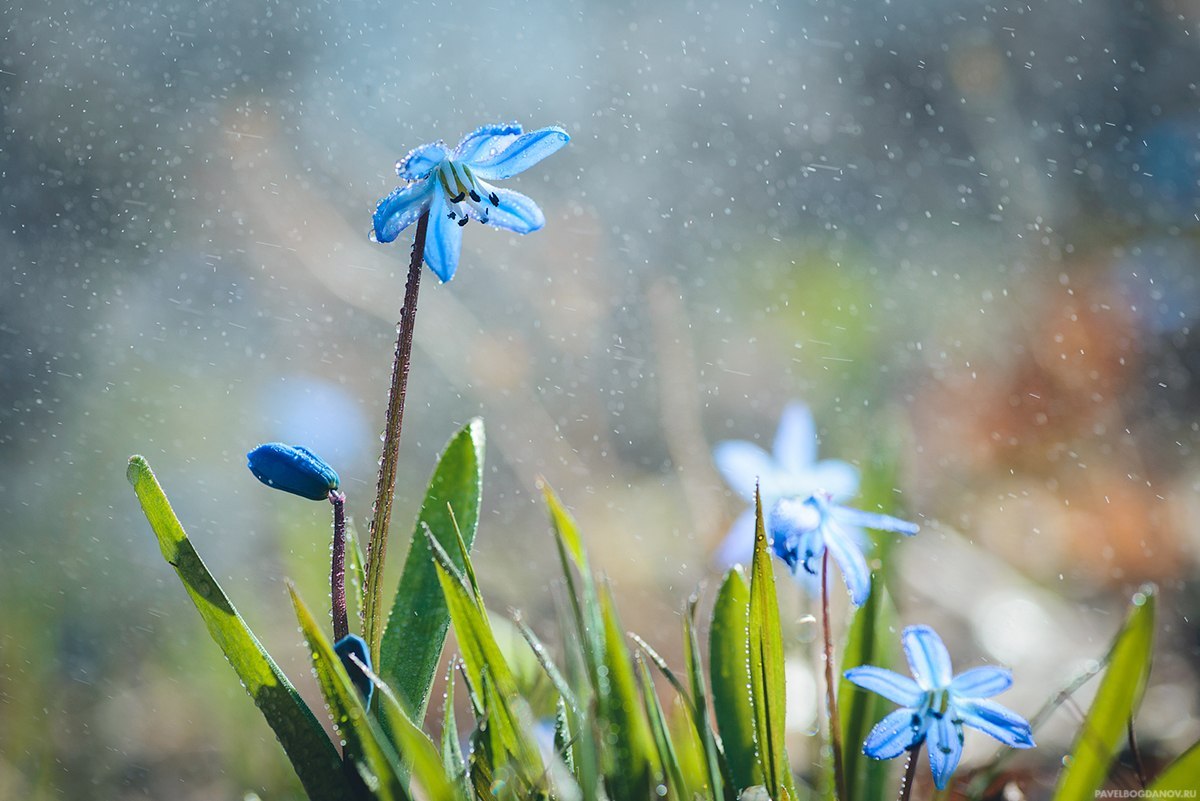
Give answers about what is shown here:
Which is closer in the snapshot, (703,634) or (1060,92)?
(703,634)

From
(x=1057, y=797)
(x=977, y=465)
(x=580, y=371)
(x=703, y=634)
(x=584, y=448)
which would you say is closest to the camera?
(x=1057, y=797)

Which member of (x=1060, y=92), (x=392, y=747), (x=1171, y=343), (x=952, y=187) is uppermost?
(x=1060, y=92)

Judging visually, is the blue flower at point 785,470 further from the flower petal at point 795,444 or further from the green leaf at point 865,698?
the green leaf at point 865,698

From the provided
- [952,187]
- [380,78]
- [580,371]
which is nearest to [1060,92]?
[952,187]

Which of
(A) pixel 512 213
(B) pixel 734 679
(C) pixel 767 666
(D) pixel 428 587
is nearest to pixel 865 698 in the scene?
(B) pixel 734 679

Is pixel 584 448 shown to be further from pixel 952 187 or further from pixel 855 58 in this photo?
pixel 855 58

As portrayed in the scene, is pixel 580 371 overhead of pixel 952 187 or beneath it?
beneath

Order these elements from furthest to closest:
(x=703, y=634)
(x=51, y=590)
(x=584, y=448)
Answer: (x=584, y=448), (x=703, y=634), (x=51, y=590)
